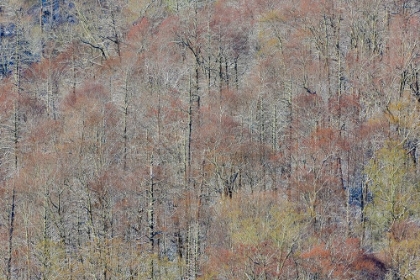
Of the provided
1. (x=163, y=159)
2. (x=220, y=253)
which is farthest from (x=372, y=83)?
(x=220, y=253)

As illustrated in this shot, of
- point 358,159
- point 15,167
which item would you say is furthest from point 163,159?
point 358,159

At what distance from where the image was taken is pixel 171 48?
5716cm

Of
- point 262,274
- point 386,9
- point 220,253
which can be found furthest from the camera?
point 386,9

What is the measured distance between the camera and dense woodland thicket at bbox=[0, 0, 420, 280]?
35.7 metres

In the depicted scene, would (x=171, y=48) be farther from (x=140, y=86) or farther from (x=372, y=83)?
(x=372, y=83)

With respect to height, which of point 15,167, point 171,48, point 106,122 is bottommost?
point 15,167

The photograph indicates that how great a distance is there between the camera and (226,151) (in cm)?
4191

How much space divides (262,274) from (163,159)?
1481cm

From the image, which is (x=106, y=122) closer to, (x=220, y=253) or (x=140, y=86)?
(x=140, y=86)

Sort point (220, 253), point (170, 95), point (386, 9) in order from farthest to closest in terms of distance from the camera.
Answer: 1. point (386, 9)
2. point (170, 95)
3. point (220, 253)

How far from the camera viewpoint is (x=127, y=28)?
215ft

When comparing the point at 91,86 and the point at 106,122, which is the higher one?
the point at 91,86

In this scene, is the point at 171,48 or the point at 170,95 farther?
A: the point at 171,48

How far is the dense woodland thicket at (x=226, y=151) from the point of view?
1406 inches
